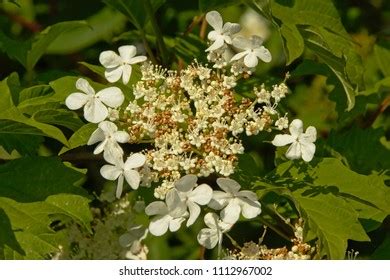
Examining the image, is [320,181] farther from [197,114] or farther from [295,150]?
[197,114]

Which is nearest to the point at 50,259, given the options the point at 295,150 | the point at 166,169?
the point at 166,169

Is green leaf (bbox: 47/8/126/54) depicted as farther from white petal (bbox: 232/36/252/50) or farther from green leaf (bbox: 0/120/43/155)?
white petal (bbox: 232/36/252/50)

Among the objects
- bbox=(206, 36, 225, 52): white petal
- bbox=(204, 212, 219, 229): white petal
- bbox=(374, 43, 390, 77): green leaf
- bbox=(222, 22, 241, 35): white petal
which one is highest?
bbox=(222, 22, 241, 35): white petal

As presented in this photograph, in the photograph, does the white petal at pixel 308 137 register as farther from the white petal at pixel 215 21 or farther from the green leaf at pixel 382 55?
the green leaf at pixel 382 55

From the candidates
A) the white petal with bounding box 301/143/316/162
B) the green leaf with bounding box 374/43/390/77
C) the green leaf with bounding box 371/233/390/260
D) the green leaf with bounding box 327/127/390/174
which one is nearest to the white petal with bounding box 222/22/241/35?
the white petal with bounding box 301/143/316/162

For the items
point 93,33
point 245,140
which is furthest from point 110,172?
point 93,33

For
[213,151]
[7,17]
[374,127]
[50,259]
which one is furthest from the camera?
[7,17]
